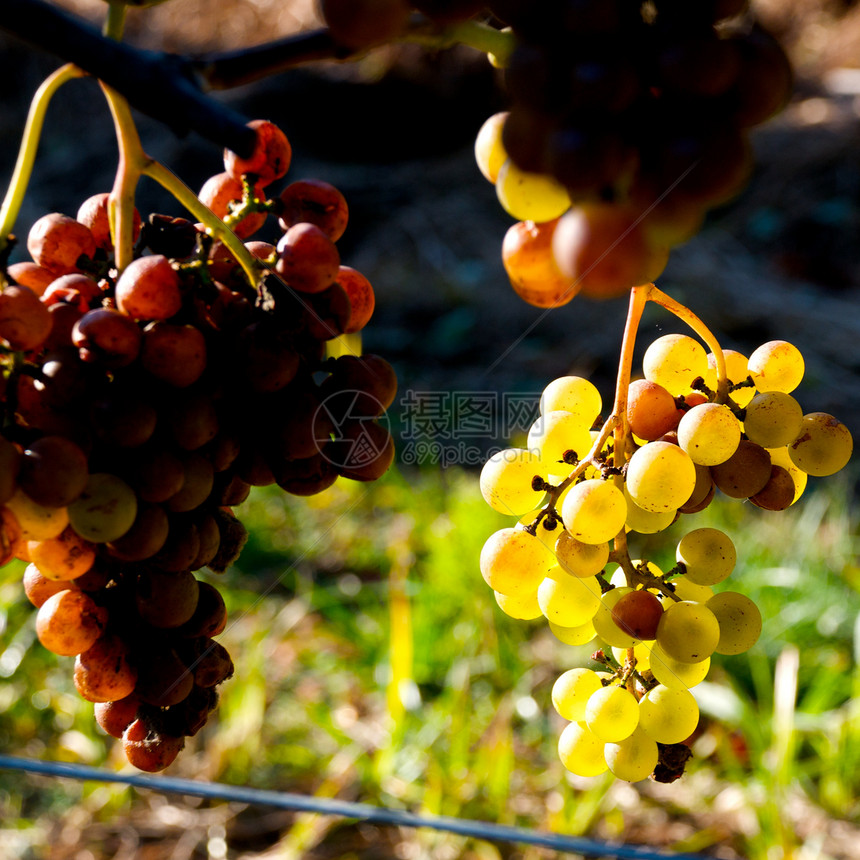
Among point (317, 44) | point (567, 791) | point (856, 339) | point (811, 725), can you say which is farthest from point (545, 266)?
point (856, 339)

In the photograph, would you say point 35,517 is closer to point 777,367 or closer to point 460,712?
point 777,367

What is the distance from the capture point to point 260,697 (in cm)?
138

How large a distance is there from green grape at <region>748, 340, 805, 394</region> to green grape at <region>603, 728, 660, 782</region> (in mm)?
162

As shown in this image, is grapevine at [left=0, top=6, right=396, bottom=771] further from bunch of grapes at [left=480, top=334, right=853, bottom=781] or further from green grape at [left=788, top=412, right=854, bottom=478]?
green grape at [left=788, top=412, right=854, bottom=478]

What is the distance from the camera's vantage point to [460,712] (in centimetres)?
125

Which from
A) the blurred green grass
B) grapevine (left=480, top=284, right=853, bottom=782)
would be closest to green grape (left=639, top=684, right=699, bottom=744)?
grapevine (left=480, top=284, right=853, bottom=782)

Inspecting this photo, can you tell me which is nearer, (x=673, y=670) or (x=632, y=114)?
(x=632, y=114)

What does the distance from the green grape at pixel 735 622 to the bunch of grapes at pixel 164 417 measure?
0.15 metres

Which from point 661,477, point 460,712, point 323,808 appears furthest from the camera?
point 460,712

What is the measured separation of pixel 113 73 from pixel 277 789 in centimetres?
131

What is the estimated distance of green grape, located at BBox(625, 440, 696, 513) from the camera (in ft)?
1.05

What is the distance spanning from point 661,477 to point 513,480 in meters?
0.07

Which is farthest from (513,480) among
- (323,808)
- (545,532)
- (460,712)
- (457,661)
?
(457,661)

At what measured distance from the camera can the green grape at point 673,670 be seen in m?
0.34
